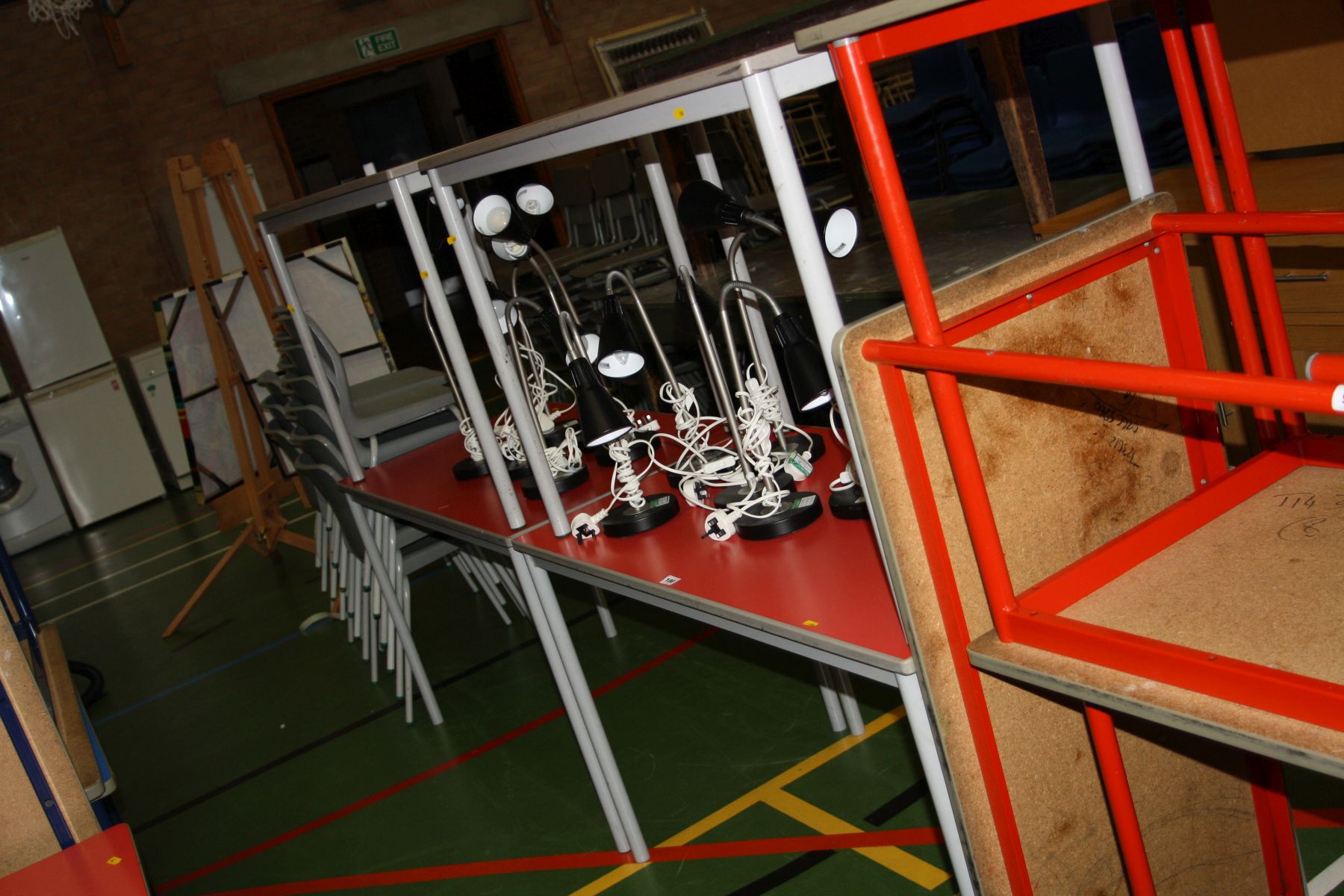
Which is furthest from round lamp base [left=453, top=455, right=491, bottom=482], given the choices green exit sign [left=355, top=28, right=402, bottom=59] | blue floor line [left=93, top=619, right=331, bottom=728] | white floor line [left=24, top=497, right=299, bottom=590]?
green exit sign [left=355, top=28, right=402, bottom=59]

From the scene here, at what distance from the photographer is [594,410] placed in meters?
2.05

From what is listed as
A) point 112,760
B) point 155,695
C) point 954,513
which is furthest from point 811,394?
point 155,695

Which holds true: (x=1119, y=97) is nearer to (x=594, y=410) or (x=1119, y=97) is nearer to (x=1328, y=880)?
(x=594, y=410)

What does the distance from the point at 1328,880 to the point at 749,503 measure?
1.17 m

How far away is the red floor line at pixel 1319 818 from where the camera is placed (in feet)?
6.74

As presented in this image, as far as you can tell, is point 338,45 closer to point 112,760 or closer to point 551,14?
point 551,14

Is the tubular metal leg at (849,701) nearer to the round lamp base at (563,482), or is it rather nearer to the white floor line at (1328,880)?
A: the round lamp base at (563,482)

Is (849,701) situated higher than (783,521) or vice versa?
(783,521)

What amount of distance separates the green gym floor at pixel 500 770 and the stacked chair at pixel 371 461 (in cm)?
16

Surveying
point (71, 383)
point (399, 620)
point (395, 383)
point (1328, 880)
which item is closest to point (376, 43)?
point (71, 383)

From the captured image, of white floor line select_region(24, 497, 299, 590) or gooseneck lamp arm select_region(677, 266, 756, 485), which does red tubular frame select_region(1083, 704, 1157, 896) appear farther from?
white floor line select_region(24, 497, 299, 590)

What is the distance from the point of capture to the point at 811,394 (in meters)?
1.74

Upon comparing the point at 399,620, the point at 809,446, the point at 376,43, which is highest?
the point at 376,43

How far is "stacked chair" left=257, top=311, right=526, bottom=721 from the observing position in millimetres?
3453
